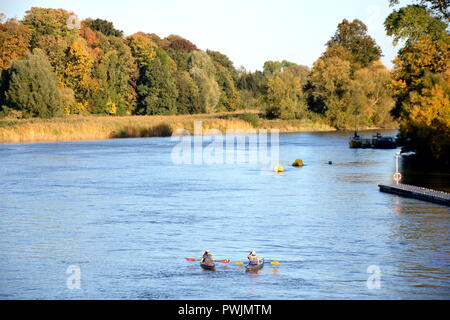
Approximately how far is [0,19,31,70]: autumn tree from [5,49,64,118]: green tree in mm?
10638

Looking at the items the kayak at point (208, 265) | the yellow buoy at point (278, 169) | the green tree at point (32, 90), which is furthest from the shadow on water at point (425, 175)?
the green tree at point (32, 90)

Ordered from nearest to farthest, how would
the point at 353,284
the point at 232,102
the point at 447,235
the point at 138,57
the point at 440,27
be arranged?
the point at 353,284
the point at 447,235
the point at 440,27
the point at 138,57
the point at 232,102

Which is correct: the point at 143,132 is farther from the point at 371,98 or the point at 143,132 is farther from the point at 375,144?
the point at 371,98

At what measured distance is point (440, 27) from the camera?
60.7 metres

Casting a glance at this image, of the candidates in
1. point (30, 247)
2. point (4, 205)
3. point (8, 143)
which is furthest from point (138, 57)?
point (30, 247)

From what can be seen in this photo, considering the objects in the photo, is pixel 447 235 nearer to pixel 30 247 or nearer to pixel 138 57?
pixel 30 247

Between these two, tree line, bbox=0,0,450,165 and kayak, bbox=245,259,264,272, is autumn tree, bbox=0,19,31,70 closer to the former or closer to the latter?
tree line, bbox=0,0,450,165

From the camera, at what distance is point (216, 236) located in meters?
25.8

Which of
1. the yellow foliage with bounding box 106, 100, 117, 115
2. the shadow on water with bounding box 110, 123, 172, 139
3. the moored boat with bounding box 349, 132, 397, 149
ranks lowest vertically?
the moored boat with bounding box 349, 132, 397, 149

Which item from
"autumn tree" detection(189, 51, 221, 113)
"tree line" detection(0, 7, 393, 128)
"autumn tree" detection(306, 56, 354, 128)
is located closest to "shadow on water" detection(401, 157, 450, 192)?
"tree line" detection(0, 7, 393, 128)

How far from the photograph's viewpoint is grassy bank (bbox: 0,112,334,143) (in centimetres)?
8494

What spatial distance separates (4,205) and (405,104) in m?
37.1

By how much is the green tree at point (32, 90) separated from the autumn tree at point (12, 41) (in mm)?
10638

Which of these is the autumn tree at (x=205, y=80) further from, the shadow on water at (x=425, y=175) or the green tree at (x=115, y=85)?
the shadow on water at (x=425, y=175)
